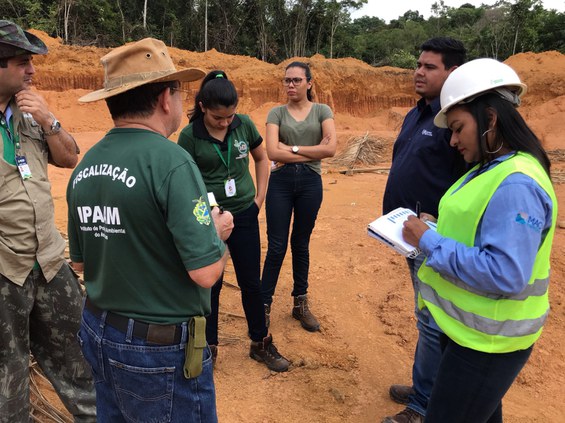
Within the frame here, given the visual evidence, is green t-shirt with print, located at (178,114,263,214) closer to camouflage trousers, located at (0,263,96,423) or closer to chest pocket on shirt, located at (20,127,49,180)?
chest pocket on shirt, located at (20,127,49,180)

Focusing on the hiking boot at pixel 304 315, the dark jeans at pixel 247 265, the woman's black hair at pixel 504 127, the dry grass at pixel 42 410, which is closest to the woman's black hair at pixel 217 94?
the dark jeans at pixel 247 265

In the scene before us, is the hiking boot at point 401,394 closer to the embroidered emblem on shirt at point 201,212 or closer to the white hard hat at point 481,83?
the white hard hat at point 481,83

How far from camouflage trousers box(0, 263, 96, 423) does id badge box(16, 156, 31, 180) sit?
1.69 feet

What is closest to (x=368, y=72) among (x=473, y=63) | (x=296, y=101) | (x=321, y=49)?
(x=321, y=49)

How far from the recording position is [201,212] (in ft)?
5.07

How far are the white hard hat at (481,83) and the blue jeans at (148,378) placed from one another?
4.62 feet

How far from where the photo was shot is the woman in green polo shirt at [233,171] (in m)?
2.88

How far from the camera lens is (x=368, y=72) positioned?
21.1m

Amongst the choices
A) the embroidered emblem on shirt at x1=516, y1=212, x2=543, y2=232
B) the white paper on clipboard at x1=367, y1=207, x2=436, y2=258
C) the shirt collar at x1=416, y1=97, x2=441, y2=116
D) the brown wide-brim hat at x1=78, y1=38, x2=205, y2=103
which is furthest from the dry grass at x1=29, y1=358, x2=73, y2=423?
the shirt collar at x1=416, y1=97, x2=441, y2=116

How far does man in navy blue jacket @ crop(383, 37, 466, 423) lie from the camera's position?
2.60 metres

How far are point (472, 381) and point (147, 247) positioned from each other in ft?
4.46

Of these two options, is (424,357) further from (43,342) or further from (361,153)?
(361,153)

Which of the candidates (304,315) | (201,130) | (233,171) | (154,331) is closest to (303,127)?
(233,171)

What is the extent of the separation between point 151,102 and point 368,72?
21.0 m
